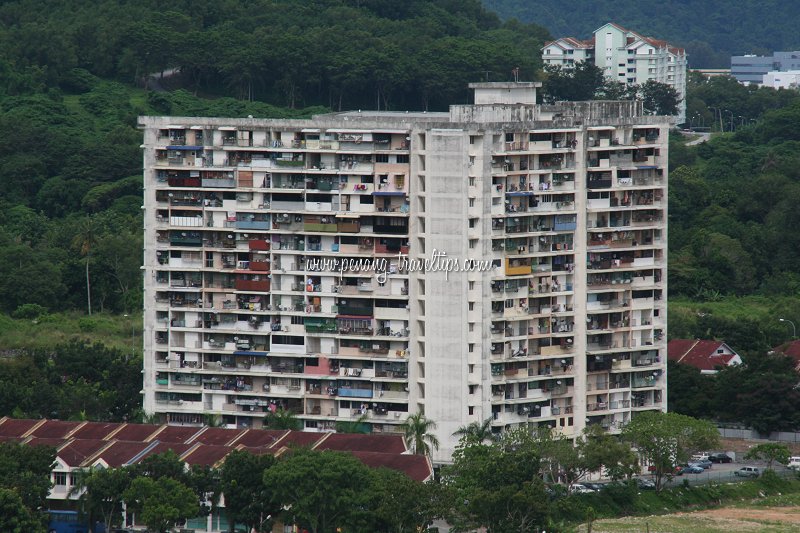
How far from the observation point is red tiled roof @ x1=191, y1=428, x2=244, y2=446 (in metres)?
91.2

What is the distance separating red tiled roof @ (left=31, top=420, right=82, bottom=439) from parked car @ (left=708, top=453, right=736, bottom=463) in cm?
3366

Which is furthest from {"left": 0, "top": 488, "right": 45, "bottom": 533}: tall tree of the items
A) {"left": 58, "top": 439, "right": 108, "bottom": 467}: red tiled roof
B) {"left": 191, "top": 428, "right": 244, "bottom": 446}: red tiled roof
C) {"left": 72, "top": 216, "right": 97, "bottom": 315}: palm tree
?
{"left": 72, "top": 216, "right": 97, "bottom": 315}: palm tree

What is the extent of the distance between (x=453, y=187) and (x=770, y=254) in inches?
2353

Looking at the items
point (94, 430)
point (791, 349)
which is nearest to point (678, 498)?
point (791, 349)

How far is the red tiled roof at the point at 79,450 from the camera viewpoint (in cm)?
8725

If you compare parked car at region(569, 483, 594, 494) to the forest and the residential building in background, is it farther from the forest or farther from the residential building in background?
the forest

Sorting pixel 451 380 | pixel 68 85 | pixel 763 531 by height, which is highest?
pixel 68 85

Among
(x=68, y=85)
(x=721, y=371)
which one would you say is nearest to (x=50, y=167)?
(x=68, y=85)

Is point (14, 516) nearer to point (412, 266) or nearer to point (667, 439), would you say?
point (412, 266)

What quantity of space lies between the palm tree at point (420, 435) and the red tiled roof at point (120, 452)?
40.7 feet

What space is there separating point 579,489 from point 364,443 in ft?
35.3

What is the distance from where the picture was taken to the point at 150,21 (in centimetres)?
17938

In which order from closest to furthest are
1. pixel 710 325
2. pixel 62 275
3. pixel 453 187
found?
pixel 453 187, pixel 710 325, pixel 62 275

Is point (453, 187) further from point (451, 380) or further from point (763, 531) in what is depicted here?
point (763, 531)
